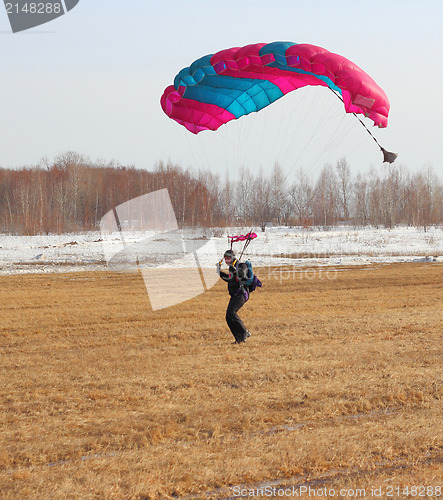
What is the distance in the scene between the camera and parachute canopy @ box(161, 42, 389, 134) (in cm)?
884

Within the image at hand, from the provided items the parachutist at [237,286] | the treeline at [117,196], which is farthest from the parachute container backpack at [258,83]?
the treeline at [117,196]

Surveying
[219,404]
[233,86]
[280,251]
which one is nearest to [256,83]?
[233,86]

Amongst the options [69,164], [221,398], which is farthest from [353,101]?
[69,164]

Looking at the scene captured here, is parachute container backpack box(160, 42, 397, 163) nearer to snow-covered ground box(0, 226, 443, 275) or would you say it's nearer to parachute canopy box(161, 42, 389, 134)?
parachute canopy box(161, 42, 389, 134)

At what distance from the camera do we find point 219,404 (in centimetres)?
613

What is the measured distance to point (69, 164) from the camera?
61406 mm

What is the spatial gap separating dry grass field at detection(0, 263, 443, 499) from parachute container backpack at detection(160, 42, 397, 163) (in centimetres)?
376

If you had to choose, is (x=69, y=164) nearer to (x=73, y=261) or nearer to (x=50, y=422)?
(x=73, y=261)

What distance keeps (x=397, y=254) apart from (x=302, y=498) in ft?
91.6

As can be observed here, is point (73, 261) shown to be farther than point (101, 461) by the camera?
Yes

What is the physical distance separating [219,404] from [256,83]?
23.1 ft

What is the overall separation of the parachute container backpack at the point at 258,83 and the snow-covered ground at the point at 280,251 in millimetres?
13738

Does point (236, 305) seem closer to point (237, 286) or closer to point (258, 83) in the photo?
point (237, 286)

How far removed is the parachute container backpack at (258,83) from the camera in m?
8.84
